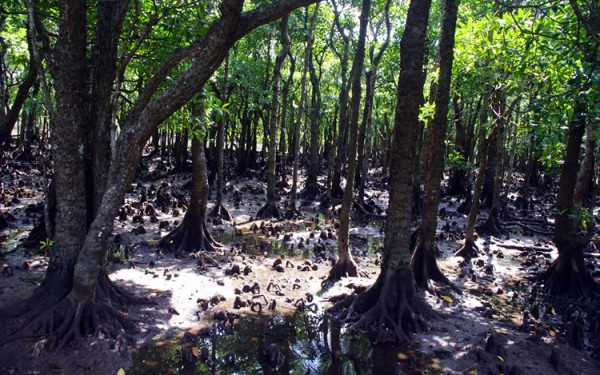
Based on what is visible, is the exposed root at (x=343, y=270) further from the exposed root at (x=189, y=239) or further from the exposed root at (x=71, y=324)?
the exposed root at (x=71, y=324)

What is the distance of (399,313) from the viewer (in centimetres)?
686

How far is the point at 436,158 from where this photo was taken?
873cm

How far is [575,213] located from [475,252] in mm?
3310

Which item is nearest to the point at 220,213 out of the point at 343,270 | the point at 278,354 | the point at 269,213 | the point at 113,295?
the point at 269,213

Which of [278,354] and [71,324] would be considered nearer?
[71,324]

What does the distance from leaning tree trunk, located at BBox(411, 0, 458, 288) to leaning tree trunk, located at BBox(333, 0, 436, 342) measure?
1390mm

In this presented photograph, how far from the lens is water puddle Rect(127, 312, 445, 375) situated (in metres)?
5.58

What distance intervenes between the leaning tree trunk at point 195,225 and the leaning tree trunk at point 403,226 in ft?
13.6

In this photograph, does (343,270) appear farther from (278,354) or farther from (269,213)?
(269,213)

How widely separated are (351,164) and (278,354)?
3924 millimetres

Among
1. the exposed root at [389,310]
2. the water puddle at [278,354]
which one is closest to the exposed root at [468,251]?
the exposed root at [389,310]

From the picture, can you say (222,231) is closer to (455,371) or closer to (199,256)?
(199,256)

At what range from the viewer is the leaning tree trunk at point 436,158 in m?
8.34

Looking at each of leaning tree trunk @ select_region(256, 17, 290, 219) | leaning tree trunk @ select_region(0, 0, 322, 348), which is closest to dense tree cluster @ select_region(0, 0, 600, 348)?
leaning tree trunk @ select_region(0, 0, 322, 348)
